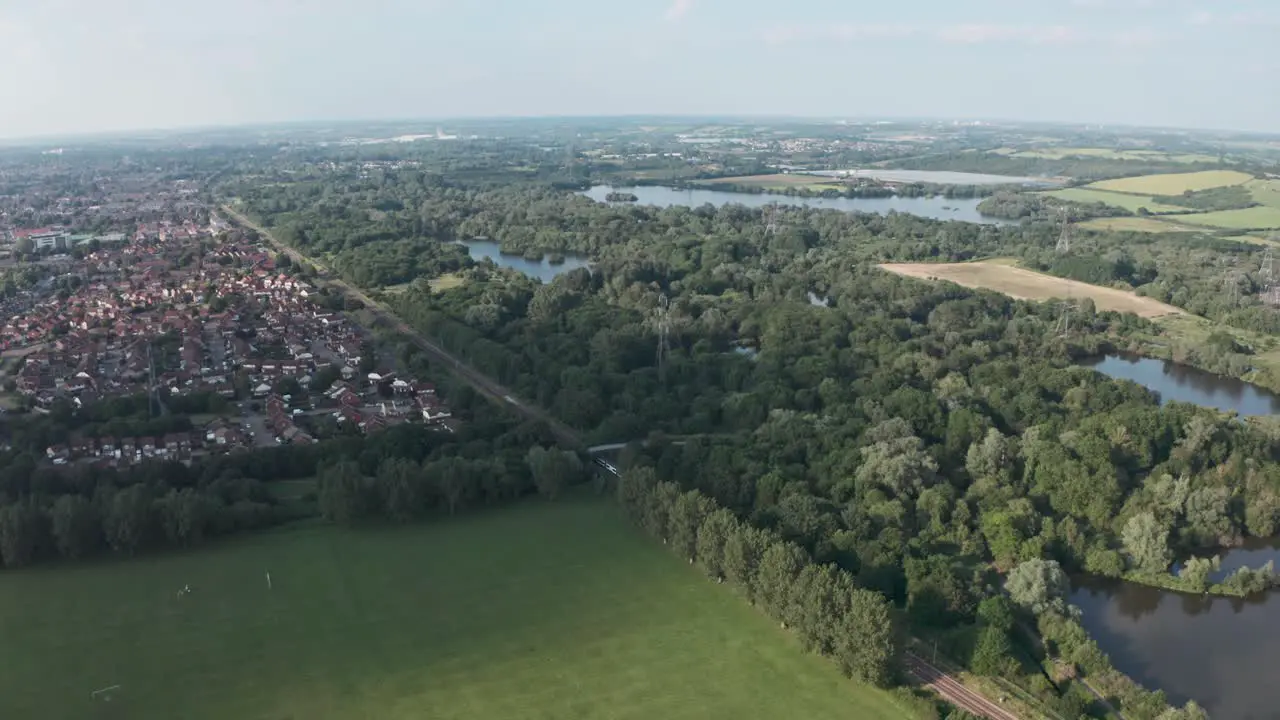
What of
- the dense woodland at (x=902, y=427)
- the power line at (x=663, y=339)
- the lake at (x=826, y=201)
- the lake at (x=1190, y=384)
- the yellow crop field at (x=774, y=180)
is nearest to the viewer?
the dense woodland at (x=902, y=427)

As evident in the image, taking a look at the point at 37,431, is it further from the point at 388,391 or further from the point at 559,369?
the point at 559,369

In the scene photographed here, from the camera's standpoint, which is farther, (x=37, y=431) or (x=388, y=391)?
(x=388, y=391)

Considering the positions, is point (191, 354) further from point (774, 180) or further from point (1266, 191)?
point (1266, 191)

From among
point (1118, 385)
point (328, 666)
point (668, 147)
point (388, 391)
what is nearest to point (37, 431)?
point (388, 391)

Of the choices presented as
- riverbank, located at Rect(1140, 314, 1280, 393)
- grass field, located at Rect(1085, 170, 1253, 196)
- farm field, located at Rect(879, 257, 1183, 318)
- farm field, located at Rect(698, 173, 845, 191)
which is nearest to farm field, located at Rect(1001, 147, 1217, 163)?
grass field, located at Rect(1085, 170, 1253, 196)

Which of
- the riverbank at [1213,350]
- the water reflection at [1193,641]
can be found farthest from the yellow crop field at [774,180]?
the water reflection at [1193,641]

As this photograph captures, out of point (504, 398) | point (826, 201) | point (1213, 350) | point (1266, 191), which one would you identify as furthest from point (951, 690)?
point (1266, 191)

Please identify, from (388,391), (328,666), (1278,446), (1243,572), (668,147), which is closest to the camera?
(328,666)

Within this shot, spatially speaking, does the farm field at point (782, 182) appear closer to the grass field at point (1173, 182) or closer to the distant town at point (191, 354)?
the grass field at point (1173, 182)
